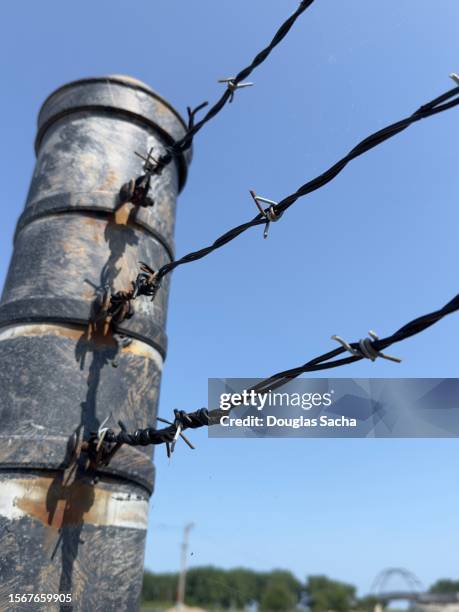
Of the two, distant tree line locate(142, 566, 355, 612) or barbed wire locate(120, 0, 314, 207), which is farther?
distant tree line locate(142, 566, 355, 612)

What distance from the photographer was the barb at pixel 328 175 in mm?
1549

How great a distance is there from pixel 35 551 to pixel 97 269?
4.44ft

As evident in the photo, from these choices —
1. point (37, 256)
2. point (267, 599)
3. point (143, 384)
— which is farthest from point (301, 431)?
point (267, 599)

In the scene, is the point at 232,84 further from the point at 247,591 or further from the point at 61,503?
the point at 247,591

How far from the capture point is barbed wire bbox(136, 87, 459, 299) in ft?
5.08

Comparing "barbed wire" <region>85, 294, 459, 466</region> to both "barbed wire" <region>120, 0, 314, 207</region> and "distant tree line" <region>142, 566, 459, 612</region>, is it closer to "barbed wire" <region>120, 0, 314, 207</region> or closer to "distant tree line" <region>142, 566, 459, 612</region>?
"barbed wire" <region>120, 0, 314, 207</region>

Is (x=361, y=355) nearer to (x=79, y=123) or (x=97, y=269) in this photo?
(x=97, y=269)

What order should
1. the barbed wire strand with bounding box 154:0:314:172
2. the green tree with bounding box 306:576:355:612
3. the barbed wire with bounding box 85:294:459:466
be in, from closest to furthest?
the barbed wire with bounding box 85:294:459:466, the barbed wire strand with bounding box 154:0:314:172, the green tree with bounding box 306:576:355:612

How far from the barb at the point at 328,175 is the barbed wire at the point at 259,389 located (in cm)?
61

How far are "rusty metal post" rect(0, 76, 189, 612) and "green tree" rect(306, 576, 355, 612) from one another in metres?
111

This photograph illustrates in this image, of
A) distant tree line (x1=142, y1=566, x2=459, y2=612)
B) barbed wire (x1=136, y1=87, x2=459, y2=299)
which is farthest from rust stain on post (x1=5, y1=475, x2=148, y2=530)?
distant tree line (x1=142, y1=566, x2=459, y2=612)

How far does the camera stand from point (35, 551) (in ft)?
7.01

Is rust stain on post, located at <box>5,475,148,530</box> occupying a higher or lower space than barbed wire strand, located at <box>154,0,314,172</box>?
lower

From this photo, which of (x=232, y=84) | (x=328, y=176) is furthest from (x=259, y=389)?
(x=232, y=84)
